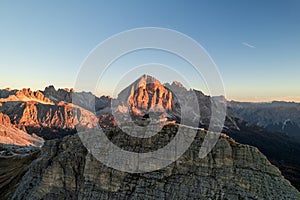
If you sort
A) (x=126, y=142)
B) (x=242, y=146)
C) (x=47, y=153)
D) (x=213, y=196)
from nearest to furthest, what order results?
(x=213, y=196) → (x=242, y=146) → (x=126, y=142) → (x=47, y=153)

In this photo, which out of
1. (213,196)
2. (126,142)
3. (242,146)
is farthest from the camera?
(126,142)

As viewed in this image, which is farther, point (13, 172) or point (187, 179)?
point (13, 172)

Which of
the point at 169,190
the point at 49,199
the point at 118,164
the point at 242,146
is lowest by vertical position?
the point at 49,199

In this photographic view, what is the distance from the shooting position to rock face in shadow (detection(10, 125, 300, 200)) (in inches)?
1369

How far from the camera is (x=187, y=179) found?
119ft

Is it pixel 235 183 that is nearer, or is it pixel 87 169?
pixel 235 183

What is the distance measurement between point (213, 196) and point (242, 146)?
8471 millimetres

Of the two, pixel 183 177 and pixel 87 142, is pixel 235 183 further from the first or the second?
pixel 87 142

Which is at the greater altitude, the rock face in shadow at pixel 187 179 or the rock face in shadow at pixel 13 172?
the rock face in shadow at pixel 187 179

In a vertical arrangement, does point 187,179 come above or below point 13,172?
above

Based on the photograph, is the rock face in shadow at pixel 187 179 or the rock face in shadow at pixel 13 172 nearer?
the rock face in shadow at pixel 187 179

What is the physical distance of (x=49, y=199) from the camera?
41.3 meters

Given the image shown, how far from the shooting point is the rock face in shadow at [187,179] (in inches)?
1369

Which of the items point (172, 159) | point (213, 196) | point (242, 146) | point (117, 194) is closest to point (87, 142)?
point (117, 194)
